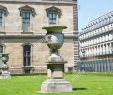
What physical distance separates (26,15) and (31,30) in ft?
7.04

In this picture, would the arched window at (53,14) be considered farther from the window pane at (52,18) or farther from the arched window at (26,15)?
the arched window at (26,15)

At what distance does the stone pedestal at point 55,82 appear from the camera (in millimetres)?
17422

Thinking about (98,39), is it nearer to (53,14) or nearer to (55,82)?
(53,14)

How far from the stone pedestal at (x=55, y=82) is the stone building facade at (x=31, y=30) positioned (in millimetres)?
30305

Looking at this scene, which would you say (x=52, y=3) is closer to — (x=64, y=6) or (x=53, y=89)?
(x=64, y=6)

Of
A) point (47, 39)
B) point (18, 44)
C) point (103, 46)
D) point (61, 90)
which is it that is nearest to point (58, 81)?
point (61, 90)

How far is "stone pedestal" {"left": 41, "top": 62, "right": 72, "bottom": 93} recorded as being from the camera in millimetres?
17422

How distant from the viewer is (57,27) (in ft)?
58.2

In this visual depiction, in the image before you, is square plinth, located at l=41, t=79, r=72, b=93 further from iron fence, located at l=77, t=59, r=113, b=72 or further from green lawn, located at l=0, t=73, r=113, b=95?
iron fence, located at l=77, t=59, r=113, b=72

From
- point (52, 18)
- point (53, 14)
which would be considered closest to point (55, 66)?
point (52, 18)

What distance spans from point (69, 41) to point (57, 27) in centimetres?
3317

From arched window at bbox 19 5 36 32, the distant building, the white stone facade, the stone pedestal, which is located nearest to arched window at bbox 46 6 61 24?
arched window at bbox 19 5 36 32

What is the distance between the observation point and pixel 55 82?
17578 mm

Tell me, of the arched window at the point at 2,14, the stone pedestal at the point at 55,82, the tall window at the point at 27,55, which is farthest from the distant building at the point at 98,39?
the stone pedestal at the point at 55,82
